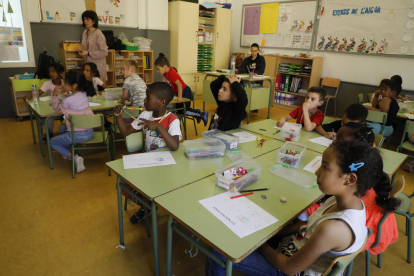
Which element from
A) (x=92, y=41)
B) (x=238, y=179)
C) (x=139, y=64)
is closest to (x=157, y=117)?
(x=238, y=179)

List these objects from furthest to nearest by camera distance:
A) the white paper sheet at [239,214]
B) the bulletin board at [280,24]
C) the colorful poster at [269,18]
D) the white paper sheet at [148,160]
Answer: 1. the colorful poster at [269,18]
2. the bulletin board at [280,24]
3. the white paper sheet at [148,160]
4. the white paper sheet at [239,214]

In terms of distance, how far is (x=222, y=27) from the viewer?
702cm

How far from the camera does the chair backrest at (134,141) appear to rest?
2.06 m

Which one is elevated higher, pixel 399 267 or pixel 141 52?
pixel 141 52

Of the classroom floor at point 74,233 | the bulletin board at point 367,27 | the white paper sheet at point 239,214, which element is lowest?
the classroom floor at point 74,233

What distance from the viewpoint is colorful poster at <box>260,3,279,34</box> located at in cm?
648

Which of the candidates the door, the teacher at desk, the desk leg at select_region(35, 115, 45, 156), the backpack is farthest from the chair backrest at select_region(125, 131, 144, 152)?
the door

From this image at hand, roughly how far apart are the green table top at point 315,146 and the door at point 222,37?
481 cm

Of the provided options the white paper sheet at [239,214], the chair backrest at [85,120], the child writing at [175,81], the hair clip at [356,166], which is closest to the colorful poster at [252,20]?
the child writing at [175,81]

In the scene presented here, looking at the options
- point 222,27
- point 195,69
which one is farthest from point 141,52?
point 222,27

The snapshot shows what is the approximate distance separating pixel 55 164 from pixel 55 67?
1.45m

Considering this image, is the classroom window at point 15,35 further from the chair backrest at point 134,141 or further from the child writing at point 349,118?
the child writing at point 349,118

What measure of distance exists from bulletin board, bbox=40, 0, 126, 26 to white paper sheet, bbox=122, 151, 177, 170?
4.46 meters

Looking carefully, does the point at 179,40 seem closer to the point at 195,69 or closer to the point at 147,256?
the point at 195,69
